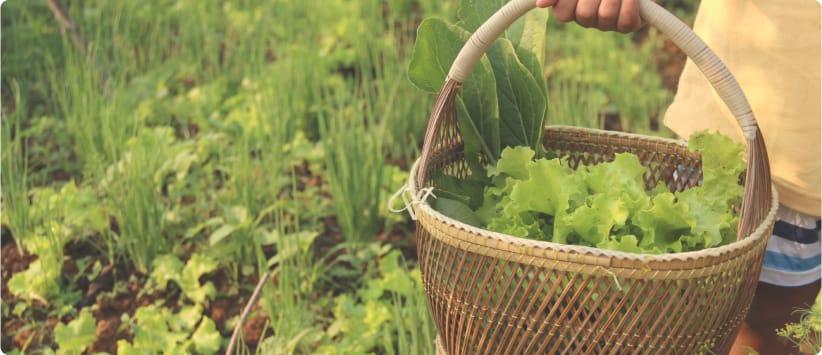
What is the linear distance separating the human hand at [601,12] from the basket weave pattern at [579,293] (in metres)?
0.34

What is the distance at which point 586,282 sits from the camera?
114 cm

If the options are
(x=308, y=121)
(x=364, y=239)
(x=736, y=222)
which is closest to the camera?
(x=736, y=222)

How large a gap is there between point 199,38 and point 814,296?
2108 mm

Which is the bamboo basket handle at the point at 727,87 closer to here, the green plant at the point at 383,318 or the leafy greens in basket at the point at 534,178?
the leafy greens in basket at the point at 534,178

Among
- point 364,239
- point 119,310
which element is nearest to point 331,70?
point 364,239

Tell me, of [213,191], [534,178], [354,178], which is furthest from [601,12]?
[213,191]

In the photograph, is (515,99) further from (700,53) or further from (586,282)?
(586,282)

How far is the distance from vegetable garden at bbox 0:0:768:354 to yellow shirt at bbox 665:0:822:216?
45cm

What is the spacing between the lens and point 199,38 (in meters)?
2.96

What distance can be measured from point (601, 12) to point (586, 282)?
1.28 ft

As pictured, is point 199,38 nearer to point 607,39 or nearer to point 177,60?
point 177,60

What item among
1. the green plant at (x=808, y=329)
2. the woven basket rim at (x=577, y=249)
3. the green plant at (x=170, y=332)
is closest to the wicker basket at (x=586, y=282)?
the woven basket rim at (x=577, y=249)

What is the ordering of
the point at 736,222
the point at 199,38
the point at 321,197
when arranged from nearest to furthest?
the point at 736,222
the point at 321,197
the point at 199,38

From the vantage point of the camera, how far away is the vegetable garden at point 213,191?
73.6 inches
